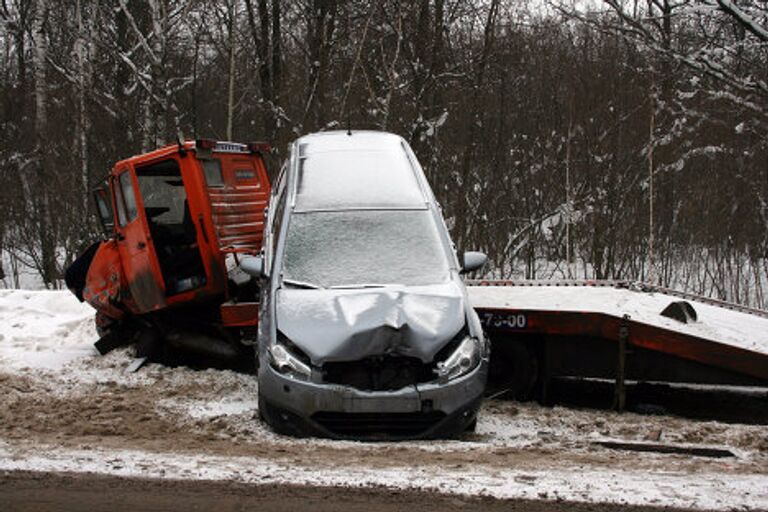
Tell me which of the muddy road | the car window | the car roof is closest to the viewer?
the muddy road

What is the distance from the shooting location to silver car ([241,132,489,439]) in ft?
20.2

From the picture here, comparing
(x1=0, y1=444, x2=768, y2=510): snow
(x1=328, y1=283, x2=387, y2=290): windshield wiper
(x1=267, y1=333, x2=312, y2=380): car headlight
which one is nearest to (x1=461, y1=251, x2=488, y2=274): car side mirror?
(x1=328, y1=283, x2=387, y2=290): windshield wiper

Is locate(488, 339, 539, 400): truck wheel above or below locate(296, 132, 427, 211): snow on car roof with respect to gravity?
below

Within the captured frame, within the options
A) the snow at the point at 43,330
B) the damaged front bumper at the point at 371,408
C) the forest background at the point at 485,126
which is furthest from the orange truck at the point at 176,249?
the forest background at the point at 485,126

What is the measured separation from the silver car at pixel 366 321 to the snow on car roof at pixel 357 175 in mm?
20

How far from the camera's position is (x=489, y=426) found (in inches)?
281

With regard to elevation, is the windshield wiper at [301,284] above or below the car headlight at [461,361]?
above

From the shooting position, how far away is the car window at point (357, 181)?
7.78 m

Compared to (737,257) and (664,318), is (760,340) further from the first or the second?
(737,257)

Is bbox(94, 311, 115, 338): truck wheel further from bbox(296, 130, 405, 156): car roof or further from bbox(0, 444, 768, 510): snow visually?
bbox(0, 444, 768, 510): snow

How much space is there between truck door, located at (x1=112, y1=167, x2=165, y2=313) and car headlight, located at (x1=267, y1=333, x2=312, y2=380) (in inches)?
129

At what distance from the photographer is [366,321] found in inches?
247

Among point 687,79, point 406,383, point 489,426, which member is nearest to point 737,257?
point 687,79

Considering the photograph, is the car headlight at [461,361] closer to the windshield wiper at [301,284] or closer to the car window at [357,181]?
the windshield wiper at [301,284]
